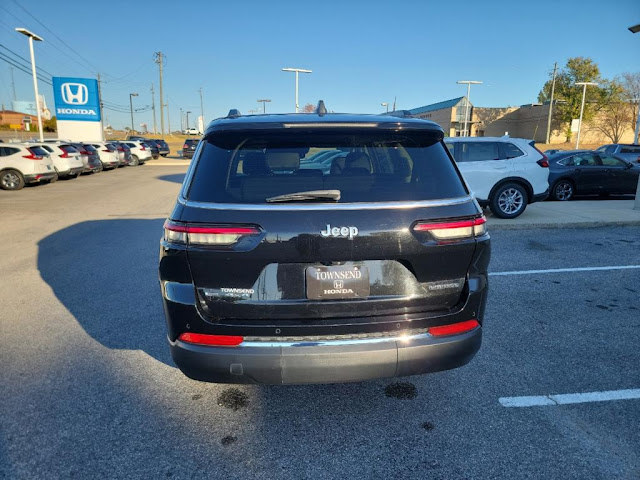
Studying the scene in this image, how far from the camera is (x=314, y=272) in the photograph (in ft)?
7.28

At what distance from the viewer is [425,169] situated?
2494 millimetres

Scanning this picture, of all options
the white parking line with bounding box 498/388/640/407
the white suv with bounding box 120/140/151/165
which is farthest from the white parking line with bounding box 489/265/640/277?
the white suv with bounding box 120/140/151/165

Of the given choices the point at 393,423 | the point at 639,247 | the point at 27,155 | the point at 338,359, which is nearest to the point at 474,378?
the point at 393,423

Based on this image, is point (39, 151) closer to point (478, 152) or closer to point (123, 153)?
point (123, 153)

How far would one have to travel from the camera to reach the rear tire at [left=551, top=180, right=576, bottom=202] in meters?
12.8

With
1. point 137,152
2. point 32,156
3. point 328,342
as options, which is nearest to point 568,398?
point 328,342

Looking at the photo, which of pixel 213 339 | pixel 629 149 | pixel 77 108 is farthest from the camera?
pixel 77 108

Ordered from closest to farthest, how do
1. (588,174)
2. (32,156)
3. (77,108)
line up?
1. (588,174)
2. (32,156)
3. (77,108)

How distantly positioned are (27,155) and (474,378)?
17.8 meters

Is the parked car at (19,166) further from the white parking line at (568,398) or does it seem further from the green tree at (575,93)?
the green tree at (575,93)

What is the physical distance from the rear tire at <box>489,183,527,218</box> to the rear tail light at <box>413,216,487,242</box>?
766 cm

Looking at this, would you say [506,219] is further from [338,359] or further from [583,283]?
[338,359]

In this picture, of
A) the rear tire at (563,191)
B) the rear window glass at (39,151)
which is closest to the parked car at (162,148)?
the rear window glass at (39,151)

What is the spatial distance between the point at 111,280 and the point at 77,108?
117ft
